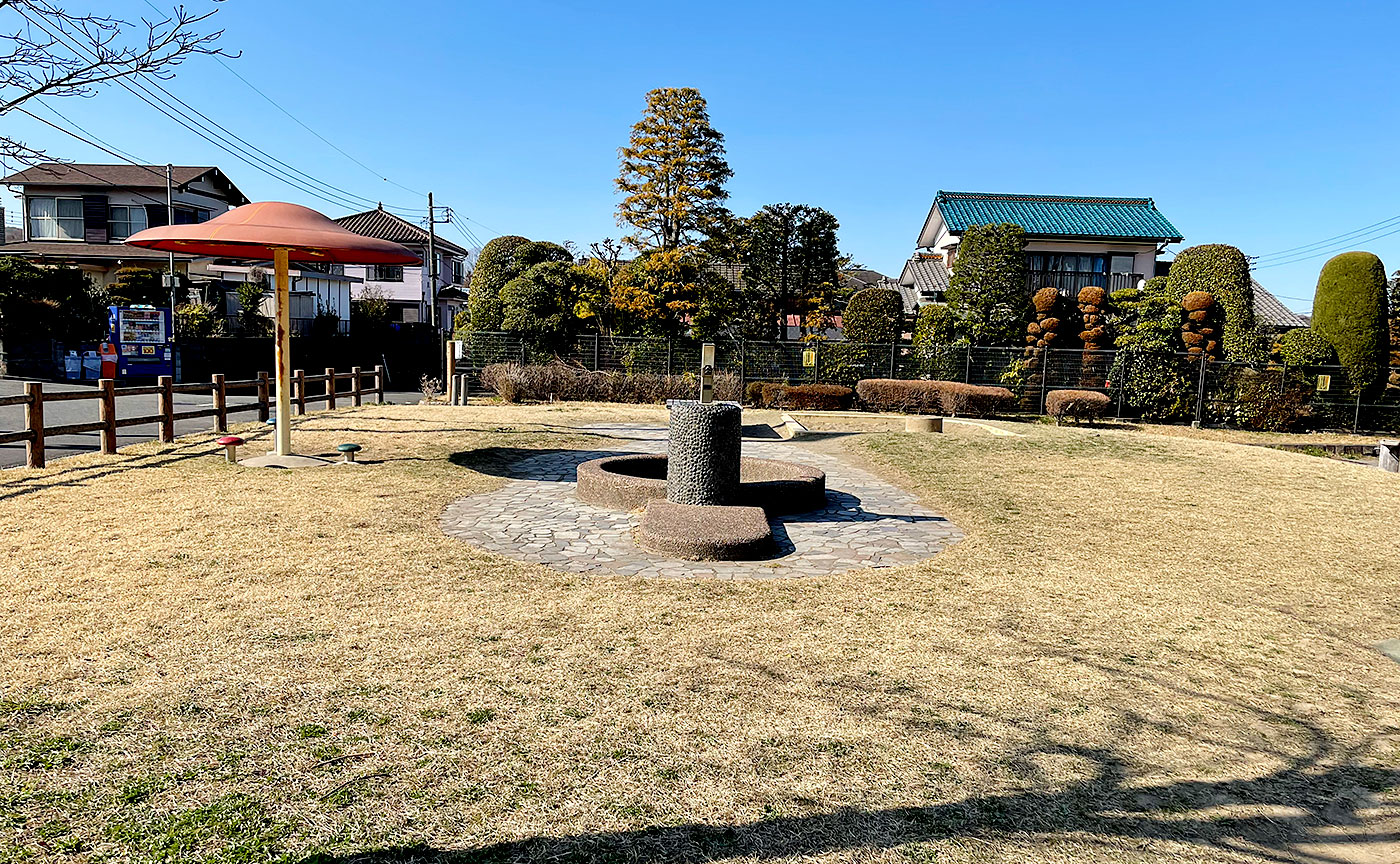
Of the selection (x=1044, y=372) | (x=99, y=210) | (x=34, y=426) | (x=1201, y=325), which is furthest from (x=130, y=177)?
(x=1201, y=325)

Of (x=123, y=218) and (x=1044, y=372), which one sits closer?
(x=1044, y=372)

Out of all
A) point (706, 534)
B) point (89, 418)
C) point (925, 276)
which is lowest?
point (706, 534)

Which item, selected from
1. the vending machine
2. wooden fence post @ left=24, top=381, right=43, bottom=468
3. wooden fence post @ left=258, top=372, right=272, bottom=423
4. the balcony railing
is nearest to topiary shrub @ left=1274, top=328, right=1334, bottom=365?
the balcony railing

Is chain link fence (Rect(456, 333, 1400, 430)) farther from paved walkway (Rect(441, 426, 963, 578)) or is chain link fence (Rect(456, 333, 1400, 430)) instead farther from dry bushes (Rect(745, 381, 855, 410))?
paved walkway (Rect(441, 426, 963, 578))

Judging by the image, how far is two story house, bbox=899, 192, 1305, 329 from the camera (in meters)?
32.8

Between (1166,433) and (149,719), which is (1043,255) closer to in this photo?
(1166,433)

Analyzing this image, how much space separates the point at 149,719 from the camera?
11.8ft

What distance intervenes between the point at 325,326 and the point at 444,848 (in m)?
30.8

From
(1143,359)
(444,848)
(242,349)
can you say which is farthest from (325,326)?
(444,848)

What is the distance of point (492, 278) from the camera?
26.1 m

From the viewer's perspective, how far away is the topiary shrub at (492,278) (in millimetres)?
24703

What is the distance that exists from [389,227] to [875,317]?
35.8m

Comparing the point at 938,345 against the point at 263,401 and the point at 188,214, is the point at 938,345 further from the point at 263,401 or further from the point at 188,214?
the point at 188,214

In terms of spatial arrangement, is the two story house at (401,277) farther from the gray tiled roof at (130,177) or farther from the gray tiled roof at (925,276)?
the gray tiled roof at (925,276)
